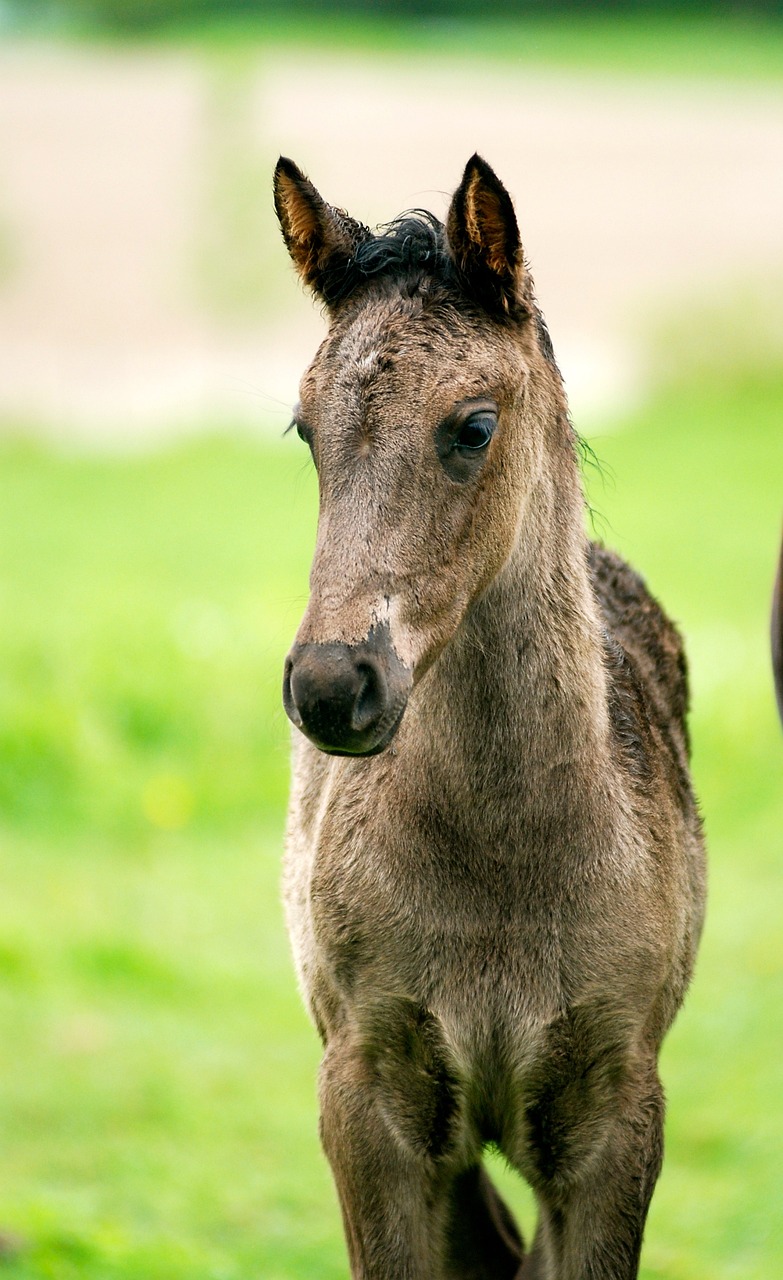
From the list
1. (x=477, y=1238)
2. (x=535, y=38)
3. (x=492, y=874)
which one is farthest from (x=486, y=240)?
(x=535, y=38)

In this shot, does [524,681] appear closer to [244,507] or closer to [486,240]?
[486,240]

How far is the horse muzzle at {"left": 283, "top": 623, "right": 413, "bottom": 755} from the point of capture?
3.08m

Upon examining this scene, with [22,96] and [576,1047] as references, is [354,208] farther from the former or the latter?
[576,1047]

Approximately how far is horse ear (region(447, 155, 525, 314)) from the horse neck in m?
0.44

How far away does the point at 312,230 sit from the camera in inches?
148

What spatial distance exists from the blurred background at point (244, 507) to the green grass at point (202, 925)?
0.02m

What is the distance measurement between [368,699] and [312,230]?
120cm

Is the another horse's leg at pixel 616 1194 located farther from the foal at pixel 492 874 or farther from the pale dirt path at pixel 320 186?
the pale dirt path at pixel 320 186

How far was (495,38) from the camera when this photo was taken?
30.6 meters

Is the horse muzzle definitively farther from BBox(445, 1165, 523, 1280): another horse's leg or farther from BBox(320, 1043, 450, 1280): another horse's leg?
BBox(445, 1165, 523, 1280): another horse's leg

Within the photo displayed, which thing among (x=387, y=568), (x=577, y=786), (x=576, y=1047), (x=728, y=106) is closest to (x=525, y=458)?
(x=387, y=568)

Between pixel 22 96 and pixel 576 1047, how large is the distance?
24.7 m

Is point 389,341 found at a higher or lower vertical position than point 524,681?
higher

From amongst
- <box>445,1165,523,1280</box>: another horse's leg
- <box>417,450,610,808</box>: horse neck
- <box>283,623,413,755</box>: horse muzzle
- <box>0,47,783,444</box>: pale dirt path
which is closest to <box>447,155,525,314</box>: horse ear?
<box>417,450,610,808</box>: horse neck
